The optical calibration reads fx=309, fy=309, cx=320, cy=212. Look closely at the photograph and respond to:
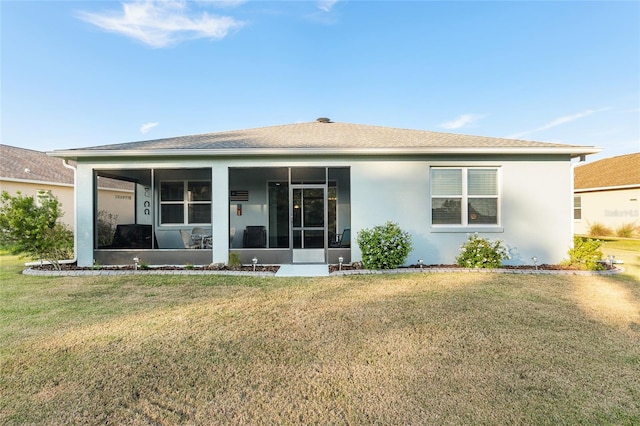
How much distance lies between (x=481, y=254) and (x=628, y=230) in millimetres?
14451

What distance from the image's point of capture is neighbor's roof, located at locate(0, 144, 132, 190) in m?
14.5

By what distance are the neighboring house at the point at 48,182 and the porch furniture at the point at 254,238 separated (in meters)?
8.69

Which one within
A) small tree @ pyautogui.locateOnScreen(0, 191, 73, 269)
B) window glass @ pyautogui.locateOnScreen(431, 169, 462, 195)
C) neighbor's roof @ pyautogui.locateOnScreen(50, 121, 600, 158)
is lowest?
small tree @ pyautogui.locateOnScreen(0, 191, 73, 269)

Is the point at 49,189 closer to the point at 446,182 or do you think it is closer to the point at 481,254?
the point at 446,182

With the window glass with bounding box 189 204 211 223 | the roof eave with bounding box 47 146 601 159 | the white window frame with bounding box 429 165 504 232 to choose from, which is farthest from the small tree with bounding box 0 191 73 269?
the white window frame with bounding box 429 165 504 232

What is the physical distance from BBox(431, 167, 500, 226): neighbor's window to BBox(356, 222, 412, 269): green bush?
1351mm

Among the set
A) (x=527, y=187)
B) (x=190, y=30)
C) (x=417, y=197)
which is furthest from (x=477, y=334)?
(x=190, y=30)

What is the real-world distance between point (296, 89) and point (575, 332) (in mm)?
16009

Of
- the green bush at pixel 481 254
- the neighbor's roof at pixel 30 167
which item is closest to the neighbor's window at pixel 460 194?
the green bush at pixel 481 254

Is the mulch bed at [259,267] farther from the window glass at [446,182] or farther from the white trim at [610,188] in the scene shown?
the white trim at [610,188]

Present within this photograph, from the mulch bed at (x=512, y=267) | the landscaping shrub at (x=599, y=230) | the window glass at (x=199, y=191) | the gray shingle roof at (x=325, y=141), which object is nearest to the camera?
the mulch bed at (x=512, y=267)

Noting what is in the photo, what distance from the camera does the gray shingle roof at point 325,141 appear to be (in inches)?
320

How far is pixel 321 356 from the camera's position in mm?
3338

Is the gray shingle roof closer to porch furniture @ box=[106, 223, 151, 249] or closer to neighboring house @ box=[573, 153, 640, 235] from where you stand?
porch furniture @ box=[106, 223, 151, 249]
